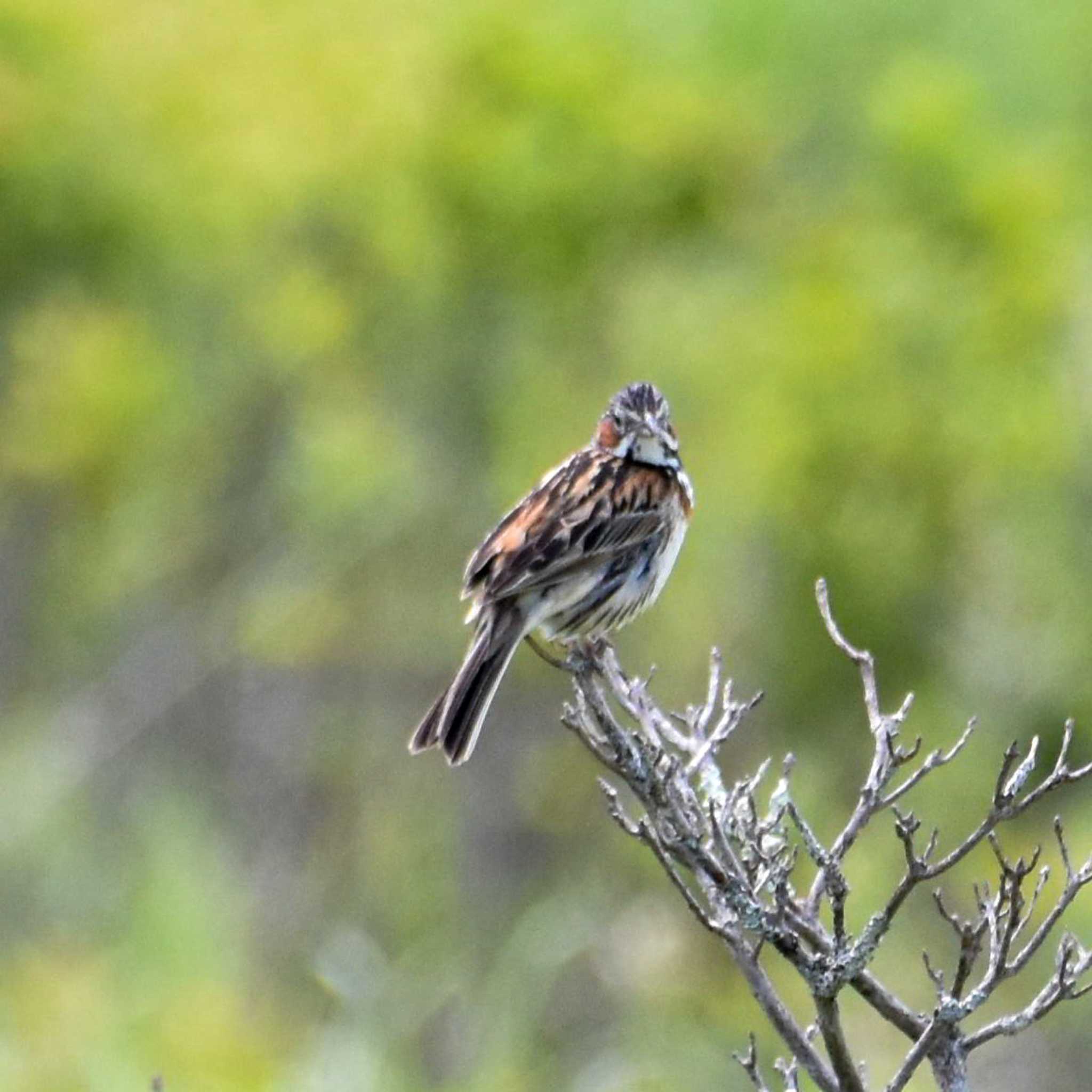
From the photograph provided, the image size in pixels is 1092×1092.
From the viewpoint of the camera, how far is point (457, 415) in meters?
17.2

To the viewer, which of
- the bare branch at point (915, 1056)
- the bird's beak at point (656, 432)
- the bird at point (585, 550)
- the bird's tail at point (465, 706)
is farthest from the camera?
the bird's beak at point (656, 432)

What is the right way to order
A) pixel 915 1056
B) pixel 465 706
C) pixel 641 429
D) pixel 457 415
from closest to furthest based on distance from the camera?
pixel 915 1056 → pixel 465 706 → pixel 641 429 → pixel 457 415

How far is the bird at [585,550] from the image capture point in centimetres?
647

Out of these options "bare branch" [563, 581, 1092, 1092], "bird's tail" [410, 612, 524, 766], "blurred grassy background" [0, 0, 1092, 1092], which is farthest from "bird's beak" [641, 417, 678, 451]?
"blurred grassy background" [0, 0, 1092, 1092]

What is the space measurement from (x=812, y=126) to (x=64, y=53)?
5.86 metres

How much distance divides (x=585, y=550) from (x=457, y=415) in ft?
35.0

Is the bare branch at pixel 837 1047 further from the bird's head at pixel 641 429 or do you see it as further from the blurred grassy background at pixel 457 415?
the blurred grassy background at pixel 457 415

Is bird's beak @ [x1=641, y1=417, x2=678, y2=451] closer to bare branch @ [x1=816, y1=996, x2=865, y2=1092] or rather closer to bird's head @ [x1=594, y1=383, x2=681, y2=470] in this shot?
bird's head @ [x1=594, y1=383, x2=681, y2=470]

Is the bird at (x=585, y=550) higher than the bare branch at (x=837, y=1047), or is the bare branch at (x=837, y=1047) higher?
the bird at (x=585, y=550)

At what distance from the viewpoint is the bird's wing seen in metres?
6.52

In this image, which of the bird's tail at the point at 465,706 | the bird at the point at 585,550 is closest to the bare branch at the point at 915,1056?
the bird's tail at the point at 465,706

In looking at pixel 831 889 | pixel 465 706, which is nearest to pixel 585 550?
pixel 465 706

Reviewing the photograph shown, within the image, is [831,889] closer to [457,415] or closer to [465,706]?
[465,706]

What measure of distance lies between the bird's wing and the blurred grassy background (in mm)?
7250
